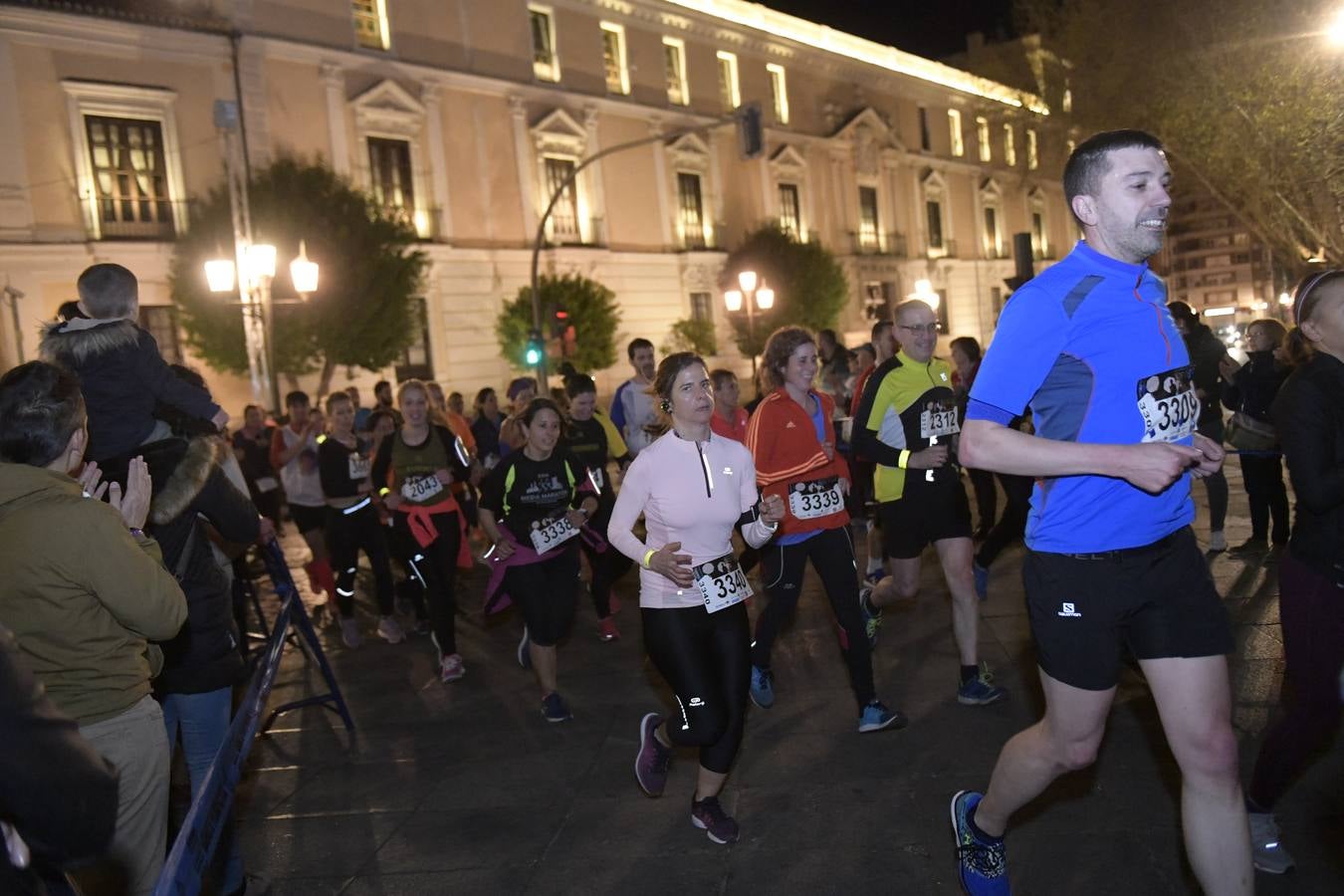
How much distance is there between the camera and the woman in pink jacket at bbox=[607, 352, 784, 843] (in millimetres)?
4312

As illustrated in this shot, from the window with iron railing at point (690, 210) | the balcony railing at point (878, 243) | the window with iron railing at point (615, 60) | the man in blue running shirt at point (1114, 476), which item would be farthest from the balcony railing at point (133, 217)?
the balcony railing at point (878, 243)

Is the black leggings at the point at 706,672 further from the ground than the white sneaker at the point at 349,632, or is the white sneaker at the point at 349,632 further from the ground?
the black leggings at the point at 706,672

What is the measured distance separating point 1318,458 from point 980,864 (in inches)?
67.6

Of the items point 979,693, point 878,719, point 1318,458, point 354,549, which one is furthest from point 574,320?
point 1318,458

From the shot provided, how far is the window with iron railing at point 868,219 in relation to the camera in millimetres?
46094

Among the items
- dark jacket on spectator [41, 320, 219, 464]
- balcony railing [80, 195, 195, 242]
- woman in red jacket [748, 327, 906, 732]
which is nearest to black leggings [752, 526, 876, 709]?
woman in red jacket [748, 327, 906, 732]

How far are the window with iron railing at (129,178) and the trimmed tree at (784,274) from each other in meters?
18.7

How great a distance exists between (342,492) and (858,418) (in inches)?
189

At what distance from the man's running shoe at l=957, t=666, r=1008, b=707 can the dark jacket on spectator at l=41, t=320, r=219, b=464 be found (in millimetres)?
4072

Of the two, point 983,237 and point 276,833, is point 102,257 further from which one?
point 983,237

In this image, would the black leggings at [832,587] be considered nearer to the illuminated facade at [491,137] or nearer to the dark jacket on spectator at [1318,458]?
the dark jacket on spectator at [1318,458]

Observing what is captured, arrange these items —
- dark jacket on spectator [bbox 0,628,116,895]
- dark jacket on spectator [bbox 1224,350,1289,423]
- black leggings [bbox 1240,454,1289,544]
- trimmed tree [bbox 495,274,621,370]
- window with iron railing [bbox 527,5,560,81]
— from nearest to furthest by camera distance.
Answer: dark jacket on spectator [bbox 0,628,116,895] < dark jacket on spectator [bbox 1224,350,1289,423] < black leggings [bbox 1240,454,1289,544] < trimmed tree [bbox 495,274,621,370] < window with iron railing [bbox 527,5,560,81]

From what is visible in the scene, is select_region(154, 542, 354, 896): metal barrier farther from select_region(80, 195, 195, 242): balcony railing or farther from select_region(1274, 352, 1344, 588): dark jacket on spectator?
select_region(80, 195, 195, 242): balcony railing

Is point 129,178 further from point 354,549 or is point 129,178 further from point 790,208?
point 790,208
